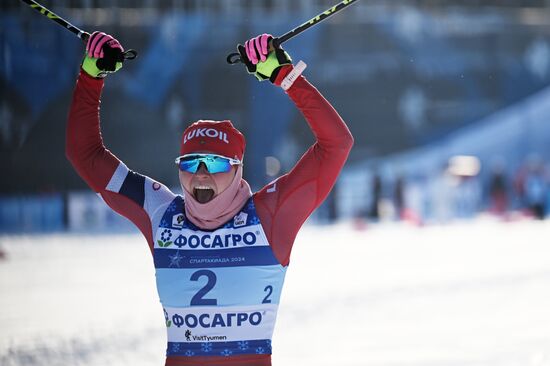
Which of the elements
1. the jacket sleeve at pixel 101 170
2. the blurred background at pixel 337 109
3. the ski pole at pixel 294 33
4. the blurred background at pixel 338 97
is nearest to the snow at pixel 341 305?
the blurred background at pixel 337 109

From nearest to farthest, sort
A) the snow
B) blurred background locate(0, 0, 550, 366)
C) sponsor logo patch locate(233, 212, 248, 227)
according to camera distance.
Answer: sponsor logo patch locate(233, 212, 248, 227), the snow, blurred background locate(0, 0, 550, 366)

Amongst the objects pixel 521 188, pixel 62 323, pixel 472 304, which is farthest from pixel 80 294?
pixel 521 188

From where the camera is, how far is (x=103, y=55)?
13.6ft

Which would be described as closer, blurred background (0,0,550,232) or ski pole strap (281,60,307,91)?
ski pole strap (281,60,307,91)

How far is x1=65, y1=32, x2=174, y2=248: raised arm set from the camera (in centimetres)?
416

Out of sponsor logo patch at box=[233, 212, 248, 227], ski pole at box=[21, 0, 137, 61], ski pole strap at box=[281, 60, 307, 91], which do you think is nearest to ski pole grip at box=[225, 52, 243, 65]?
ski pole strap at box=[281, 60, 307, 91]

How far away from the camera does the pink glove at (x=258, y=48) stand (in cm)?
392

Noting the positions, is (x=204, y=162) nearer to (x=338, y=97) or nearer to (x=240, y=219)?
(x=240, y=219)

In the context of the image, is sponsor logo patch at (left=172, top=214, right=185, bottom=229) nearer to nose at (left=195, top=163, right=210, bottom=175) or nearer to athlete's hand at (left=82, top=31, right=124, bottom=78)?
nose at (left=195, top=163, right=210, bottom=175)

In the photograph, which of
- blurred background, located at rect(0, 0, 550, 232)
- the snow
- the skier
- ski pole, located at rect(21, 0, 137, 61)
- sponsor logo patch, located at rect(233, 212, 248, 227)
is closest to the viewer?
A: the skier

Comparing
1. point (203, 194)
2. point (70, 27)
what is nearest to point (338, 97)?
point (70, 27)

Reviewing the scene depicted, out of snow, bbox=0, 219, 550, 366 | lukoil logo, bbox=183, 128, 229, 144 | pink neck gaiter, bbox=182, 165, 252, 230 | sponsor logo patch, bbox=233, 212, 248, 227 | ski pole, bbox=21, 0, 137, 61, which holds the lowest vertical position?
snow, bbox=0, 219, 550, 366

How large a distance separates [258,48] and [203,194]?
0.58 m

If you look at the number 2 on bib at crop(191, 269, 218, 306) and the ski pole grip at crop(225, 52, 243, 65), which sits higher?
the ski pole grip at crop(225, 52, 243, 65)
